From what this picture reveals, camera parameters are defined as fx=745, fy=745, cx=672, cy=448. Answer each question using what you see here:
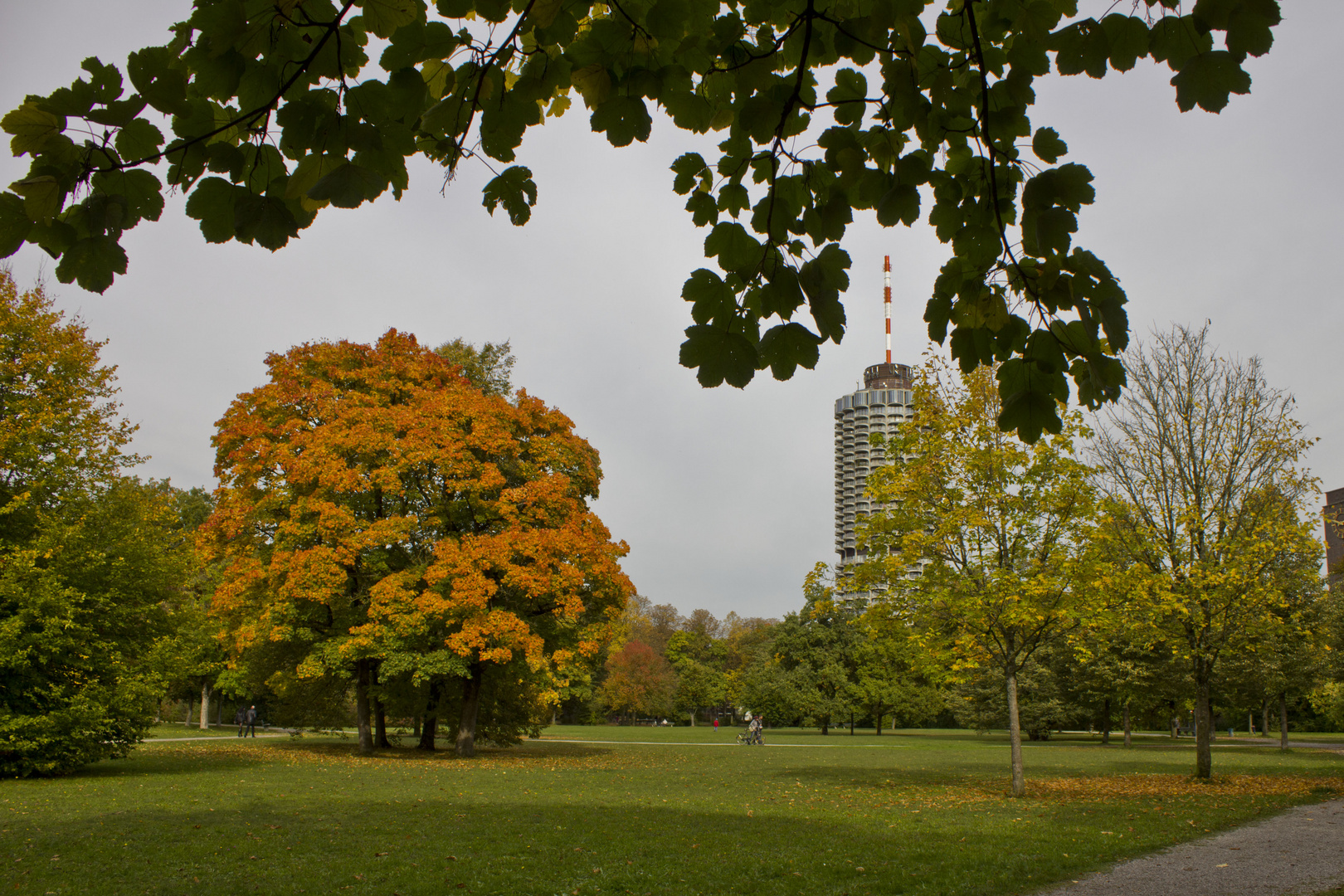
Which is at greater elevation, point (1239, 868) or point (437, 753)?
point (1239, 868)

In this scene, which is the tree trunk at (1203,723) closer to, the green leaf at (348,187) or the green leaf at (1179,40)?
the green leaf at (1179,40)

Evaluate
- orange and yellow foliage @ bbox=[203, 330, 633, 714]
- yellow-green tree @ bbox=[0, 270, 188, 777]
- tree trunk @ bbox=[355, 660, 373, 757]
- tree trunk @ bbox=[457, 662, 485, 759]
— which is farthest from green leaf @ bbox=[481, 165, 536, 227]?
tree trunk @ bbox=[355, 660, 373, 757]

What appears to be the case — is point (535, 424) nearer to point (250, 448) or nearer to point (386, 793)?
point (250, 448)

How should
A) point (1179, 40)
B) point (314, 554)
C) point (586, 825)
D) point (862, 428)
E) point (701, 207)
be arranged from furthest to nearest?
point (862, 428) → point (314, 554) → point (586, 825) → point (701, 207) → point (1179, 40)

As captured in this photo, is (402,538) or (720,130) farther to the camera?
(402,538)

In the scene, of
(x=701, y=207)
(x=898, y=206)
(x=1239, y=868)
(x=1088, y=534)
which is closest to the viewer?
(x=898, y=206)

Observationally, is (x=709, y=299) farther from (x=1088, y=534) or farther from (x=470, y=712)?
(x=470, y=712)

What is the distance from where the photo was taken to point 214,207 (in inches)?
85.7

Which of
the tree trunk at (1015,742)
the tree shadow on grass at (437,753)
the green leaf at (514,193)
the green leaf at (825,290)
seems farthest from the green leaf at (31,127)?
the tree shadow on grass at (437,753)

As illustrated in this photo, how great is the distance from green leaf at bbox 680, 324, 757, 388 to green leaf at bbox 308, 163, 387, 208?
962 millimetres

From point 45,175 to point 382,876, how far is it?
6536 millimetres

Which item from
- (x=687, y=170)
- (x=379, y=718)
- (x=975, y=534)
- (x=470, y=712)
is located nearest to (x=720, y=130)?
(x=687, y=170)

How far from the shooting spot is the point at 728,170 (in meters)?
2.78

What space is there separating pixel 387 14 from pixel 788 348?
146 cm
